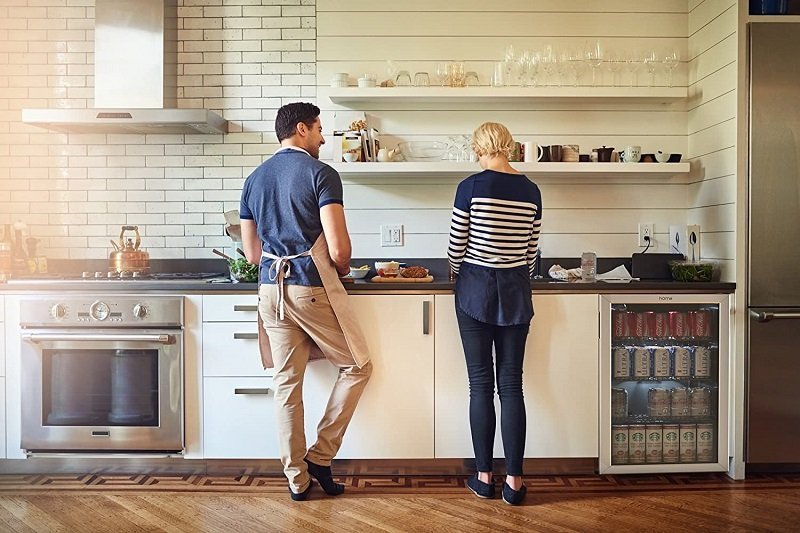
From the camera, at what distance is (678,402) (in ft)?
11.3

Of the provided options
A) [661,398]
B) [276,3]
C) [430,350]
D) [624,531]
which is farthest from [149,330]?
[661,398]

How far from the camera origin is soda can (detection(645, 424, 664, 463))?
340 centimetres

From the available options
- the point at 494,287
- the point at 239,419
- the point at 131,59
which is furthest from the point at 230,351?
the point at 131,59

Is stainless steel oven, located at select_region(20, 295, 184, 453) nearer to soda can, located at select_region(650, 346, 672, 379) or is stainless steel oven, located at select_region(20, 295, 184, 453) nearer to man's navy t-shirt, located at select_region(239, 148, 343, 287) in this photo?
man's navy t-shirt, located at select_region(239, 148, 343, 287)

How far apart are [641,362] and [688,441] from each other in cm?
44

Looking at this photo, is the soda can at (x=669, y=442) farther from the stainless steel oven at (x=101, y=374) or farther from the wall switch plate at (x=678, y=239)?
the stainless steel oven at (x=101, y=374)

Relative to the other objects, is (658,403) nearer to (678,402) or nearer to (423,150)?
(678,402)

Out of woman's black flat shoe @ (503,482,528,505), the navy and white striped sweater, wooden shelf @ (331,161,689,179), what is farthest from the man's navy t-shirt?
woman's black flat shoe @ (503,482,528,505)

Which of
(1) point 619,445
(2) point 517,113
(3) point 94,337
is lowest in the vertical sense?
(1) point 619,445

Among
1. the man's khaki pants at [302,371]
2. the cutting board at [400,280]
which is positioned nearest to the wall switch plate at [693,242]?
the cutting board at [400,280]

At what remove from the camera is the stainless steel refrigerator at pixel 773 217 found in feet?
11.0

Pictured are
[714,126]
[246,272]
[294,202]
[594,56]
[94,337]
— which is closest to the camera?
[294,202]

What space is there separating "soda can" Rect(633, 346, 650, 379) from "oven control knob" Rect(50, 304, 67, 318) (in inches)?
104

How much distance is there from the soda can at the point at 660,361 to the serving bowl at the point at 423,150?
4.94 ft
